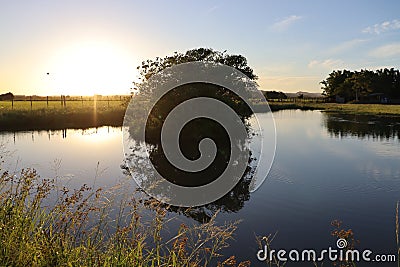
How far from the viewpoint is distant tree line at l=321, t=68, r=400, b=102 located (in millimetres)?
69438

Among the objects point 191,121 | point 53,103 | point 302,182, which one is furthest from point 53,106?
point 302,182

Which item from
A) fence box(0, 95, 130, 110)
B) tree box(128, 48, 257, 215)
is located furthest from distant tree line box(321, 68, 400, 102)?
tree box(128, 48, 257, 215)

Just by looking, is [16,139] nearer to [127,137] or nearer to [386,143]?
[127,137]

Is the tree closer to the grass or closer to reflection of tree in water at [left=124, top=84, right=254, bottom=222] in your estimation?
reflection of tree in water at [left=124, top=84, right=254, bottom=222]

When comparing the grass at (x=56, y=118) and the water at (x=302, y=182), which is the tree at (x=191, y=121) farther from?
the grass at (x=56, y=118)

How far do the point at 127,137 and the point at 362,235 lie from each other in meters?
20.0

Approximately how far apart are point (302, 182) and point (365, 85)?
207ft

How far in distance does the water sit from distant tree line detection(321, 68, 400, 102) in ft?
165

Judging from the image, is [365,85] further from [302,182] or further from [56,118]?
[302,182]

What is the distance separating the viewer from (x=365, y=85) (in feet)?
225

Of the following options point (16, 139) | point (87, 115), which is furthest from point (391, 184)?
point (87, 115)

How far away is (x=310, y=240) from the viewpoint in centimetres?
799

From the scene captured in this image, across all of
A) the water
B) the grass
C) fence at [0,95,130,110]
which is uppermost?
fence at [0,95,130,110]

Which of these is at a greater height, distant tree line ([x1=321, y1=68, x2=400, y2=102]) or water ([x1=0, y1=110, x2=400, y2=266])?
distant tree line ([x1=321, y1=68, x2=400, y2=102])
